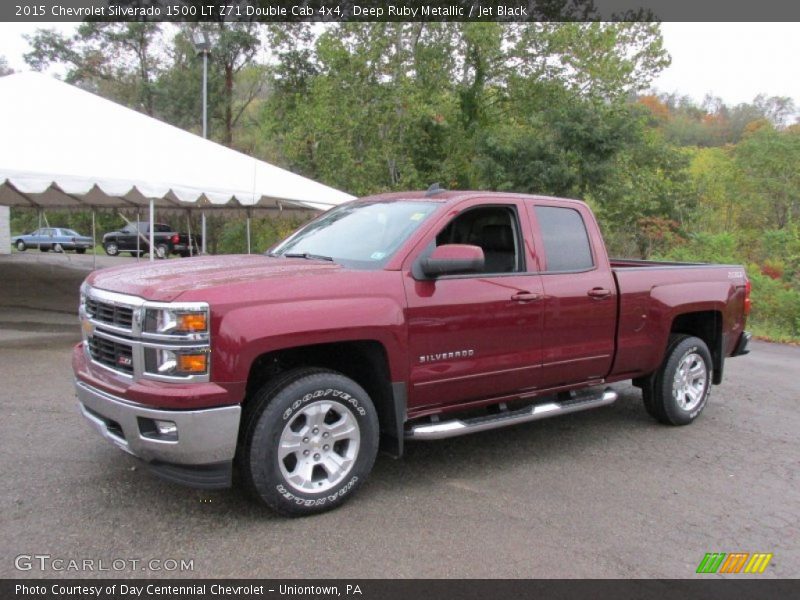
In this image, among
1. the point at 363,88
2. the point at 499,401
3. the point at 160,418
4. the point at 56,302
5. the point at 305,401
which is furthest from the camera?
the point at 363,88

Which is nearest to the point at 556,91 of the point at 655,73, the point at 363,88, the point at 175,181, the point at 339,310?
the point at 655,73

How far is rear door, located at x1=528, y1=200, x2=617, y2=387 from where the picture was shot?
476 centimetres

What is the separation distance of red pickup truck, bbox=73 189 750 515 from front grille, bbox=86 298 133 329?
0.01 metres

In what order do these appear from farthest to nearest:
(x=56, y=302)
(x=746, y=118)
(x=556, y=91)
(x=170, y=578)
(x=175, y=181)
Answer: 1. (x=746, y=118)
2. (x=556, y=91)
3. (x=56, y=302)
4. (x=175, y=181)
5. (x=170, y=578)

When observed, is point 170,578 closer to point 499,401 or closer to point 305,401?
point 305,401

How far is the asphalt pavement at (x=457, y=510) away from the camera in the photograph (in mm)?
3283

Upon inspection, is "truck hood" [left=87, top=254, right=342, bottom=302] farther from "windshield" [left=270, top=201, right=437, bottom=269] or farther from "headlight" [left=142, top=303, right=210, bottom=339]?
"windshield" [left=270, top=201, right=437, bottom=269]

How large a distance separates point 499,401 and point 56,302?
11879 millimetres

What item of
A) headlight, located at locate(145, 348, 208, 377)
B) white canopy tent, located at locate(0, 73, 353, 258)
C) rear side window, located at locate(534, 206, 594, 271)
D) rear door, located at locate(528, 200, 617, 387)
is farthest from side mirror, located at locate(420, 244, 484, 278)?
white canopy tent, located at locate(0, 73, 353, 258)

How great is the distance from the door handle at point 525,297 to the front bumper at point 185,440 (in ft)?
6.87

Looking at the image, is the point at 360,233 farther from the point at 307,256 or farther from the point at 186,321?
the point at 186,321

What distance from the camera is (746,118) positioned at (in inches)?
2552

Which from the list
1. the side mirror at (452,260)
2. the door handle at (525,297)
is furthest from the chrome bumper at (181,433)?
the door handle at (525,297)
